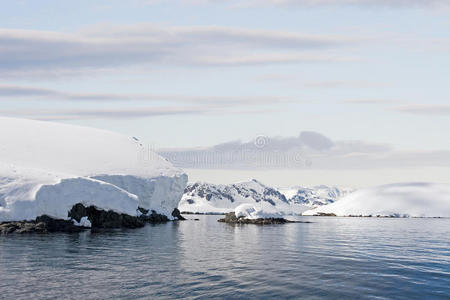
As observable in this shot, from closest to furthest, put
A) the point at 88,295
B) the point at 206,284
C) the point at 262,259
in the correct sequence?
the point at 88,295, the point at 206,284, the point at 262,259

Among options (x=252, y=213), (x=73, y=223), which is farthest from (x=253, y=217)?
(x=73, y=223)

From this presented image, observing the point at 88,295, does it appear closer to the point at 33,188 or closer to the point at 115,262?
the point at 115,262

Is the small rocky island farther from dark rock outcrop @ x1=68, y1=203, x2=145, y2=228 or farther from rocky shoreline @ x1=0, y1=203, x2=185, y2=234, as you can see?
dark rock outcrop @ x1=68, y1=203, x2=145, y2=228

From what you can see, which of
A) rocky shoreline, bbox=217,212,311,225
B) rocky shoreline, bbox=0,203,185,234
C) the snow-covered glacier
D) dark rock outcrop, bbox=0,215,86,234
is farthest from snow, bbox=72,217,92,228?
rocky shoreline, bbox=217,212,311,225

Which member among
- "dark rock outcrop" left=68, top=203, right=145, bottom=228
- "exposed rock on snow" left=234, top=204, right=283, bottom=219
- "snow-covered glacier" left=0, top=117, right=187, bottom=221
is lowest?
"dark rock outcrop" left=68, top=203, right=145, bottom=228

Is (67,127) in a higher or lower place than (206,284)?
higher

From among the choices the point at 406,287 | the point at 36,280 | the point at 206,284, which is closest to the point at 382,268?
the point at 406,287

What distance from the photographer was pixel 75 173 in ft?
284

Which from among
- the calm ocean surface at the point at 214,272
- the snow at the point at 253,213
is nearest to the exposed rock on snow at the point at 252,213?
the snow at the point at 253,213

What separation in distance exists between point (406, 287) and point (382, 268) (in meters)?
6.44

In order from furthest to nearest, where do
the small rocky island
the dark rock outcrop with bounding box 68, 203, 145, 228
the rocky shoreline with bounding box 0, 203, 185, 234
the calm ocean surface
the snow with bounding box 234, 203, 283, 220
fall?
the snow with bounding box 234, 203, 283, 220 → the small rocky island → the dark rock outcrop with bounding box 68, 203, 145, 228 → the rocky shoreline with bounding box 0, 203, 185, 234 → the calm ocean surface

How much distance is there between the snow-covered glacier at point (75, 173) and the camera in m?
59.3

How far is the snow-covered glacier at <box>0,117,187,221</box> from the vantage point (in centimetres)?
5934

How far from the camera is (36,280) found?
2434cm
